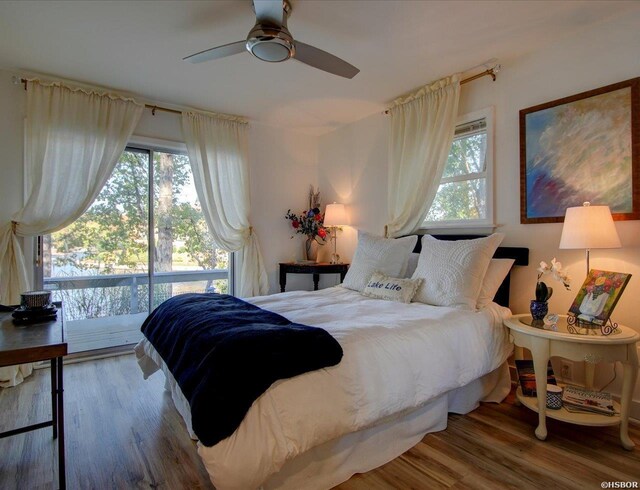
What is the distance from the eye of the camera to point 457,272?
254 centimetres

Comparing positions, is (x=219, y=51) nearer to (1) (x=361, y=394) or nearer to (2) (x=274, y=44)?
(2) (x=274, y=44)

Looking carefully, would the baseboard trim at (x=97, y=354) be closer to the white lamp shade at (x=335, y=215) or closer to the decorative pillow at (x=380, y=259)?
the decorative pillow at (x=380, y=259)

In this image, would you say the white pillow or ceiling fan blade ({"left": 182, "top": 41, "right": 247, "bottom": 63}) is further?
the white pillow

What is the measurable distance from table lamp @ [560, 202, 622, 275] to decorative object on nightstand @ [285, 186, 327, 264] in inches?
110

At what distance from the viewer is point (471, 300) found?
245cm

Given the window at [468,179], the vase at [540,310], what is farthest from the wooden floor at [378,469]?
the window at [468,179]

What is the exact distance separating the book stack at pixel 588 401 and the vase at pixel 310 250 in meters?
3.04

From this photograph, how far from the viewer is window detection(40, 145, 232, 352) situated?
352cm

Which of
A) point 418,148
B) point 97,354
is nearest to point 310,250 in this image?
point 418,148

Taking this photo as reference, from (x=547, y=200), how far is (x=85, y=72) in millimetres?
3905

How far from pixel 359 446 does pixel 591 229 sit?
1.81 m

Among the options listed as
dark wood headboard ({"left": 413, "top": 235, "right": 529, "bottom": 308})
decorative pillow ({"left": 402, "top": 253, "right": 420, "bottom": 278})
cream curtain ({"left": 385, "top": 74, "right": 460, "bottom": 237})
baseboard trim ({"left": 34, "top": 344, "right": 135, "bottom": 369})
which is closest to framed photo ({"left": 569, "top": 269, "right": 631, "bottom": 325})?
dark wood headboard ({"left": 413, "top": 235, "right": 529, "bottom": 308})

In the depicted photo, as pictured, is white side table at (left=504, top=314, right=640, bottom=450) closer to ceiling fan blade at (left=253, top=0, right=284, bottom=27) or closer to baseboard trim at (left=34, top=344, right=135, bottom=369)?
ceiling fan blade at (left=253, top=0, right=284, bottom=27)

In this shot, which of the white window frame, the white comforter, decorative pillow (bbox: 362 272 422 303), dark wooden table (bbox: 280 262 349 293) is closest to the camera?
the white comforter
